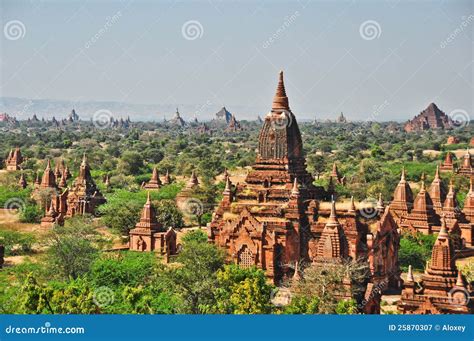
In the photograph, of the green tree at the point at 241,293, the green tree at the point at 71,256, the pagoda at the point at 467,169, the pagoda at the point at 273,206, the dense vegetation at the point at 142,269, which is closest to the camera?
the green tree at the point at 241,293

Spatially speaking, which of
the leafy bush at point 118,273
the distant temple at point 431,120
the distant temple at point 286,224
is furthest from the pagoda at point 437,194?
the distant temple at point 431,120

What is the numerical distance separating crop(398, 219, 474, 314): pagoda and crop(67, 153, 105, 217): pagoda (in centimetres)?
2815

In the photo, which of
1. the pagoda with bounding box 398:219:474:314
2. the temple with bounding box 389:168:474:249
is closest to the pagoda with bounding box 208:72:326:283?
the pagoda with bounding box 398:219:474:314

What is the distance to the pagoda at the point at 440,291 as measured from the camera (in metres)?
22.4

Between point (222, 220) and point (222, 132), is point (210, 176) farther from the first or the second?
point (222, 132)

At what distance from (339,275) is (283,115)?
39.0ft

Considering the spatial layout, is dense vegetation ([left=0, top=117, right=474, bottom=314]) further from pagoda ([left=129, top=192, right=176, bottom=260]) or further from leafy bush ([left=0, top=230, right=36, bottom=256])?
pagoda ([left=129, top=192, right=176, bottom=260])

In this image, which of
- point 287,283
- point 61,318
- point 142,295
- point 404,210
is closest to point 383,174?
point 404,210

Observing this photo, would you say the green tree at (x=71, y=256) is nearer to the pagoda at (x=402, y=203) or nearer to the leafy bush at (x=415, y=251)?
the leafy bush at (x=415, y=251)

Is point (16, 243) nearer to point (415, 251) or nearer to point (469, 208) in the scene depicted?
point (415, 251)

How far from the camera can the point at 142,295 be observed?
72.9 feet

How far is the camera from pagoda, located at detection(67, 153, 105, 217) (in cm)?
4806

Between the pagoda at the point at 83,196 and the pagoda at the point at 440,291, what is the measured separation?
28.2 m

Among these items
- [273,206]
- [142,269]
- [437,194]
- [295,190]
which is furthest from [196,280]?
[437,194]
